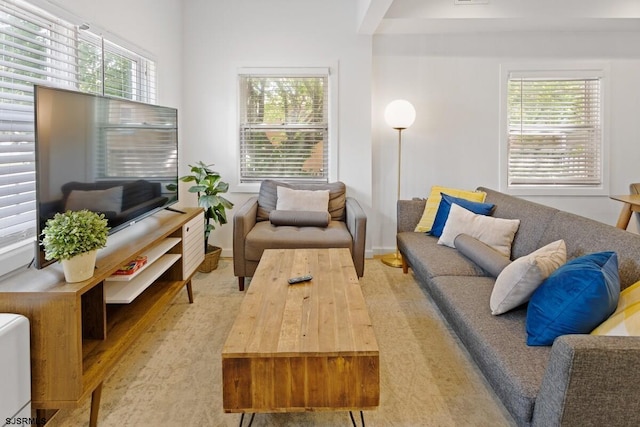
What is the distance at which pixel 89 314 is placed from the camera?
1976 millimetres

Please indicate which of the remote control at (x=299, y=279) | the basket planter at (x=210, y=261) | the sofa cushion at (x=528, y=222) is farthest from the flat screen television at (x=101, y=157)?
the sofa cushion at (x=528, y=222)

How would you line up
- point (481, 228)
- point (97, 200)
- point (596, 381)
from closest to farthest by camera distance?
1. point (596, 381)
2. point (97, 200)
3. point (481, 228)

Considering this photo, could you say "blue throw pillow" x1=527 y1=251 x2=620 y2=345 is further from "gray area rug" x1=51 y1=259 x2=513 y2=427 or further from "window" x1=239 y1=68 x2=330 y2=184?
"window" x1=239 y1=68 x2=330 y2=184

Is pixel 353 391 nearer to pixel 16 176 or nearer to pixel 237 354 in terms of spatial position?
pixel 237 354

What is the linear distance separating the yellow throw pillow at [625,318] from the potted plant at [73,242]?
1.97 meters

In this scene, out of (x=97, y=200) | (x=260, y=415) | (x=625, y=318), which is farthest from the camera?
(x=97, y=200)

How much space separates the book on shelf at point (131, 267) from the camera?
2202 millimetres

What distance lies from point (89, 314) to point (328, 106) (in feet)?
10.2

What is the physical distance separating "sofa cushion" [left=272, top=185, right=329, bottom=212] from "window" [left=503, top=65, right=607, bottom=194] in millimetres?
2139

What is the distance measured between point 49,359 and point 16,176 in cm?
93

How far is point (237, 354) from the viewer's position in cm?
149

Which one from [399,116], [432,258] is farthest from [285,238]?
[399,116]

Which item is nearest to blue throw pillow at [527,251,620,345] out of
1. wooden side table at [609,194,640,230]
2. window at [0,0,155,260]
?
window at [0,0,155,260]

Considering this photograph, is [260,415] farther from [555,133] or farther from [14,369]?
[555,133]
